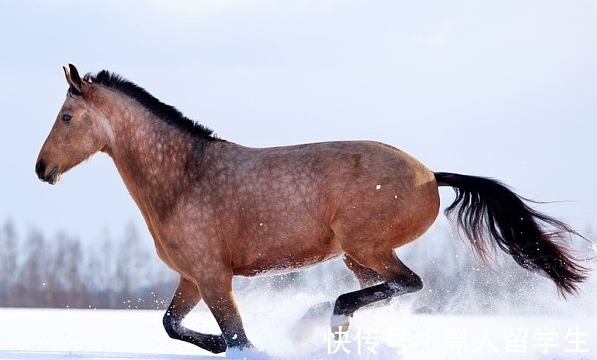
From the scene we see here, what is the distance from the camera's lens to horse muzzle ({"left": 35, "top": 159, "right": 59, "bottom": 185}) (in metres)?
8.84

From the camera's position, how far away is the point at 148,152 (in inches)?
351

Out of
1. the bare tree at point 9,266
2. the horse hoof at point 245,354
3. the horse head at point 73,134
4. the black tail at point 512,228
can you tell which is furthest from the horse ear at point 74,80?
the bare tree at point 9,266

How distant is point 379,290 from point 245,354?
42.7 inches

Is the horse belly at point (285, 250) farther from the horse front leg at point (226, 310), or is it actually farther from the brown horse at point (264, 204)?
the horse front leg at point (226, 310)

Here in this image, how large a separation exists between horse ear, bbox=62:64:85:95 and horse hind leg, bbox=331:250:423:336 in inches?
104

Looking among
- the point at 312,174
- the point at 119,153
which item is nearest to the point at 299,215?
the point at 312,174

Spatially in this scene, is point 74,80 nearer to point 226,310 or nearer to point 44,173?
point 44,173

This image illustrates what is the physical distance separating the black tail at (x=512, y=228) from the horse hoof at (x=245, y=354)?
76.3 inches

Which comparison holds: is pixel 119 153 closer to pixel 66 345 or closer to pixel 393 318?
pixel 66 345

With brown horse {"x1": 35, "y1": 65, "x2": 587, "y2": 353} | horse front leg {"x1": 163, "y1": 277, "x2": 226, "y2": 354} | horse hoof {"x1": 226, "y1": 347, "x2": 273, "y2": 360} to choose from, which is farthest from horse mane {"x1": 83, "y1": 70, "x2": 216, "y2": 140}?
horse hoof {"x1": 226, "y1": 347, "x2": 273, "y2": 360}

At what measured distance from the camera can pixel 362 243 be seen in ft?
27.3

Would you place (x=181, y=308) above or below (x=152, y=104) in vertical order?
below

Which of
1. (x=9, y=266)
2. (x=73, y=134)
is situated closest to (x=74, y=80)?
(x=73, y=134)

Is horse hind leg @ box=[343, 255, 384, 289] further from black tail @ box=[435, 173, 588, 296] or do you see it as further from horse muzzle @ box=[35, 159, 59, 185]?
horse muzzle @ box=[35, 159, 59, 185]
